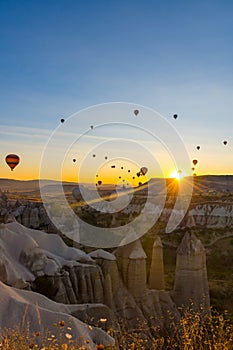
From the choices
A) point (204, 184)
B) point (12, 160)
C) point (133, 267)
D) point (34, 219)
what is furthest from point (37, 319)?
point (204, 184)

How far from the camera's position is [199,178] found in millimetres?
133875

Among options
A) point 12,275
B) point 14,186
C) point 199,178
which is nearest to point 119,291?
point 12,275

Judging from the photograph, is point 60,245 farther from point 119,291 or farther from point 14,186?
point 14,186

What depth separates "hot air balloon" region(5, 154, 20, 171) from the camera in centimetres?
2269

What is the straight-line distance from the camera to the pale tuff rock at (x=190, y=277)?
15914 millimetres

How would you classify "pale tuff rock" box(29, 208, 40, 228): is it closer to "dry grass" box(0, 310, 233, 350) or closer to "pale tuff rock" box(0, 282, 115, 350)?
"pale tuff rock" box(0, 282, 115, 350)

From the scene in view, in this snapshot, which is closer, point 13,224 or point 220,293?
point 13,224

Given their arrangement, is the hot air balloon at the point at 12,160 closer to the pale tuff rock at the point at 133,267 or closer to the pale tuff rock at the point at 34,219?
the pale tuff rock at the point at 133,267

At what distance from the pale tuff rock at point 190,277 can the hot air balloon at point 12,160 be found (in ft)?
36.4

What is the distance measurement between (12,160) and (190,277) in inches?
479

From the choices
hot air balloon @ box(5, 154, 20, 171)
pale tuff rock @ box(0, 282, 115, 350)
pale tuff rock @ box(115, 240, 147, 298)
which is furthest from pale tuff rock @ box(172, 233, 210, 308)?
hot air balloon @ box(5, 154, 20, 171)

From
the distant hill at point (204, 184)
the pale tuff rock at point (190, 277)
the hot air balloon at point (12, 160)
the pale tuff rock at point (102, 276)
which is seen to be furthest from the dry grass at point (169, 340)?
the distant hill at point (204, 184)

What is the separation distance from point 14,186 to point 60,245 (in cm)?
14908

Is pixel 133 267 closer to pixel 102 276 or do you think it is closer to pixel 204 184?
pixel 102 276
